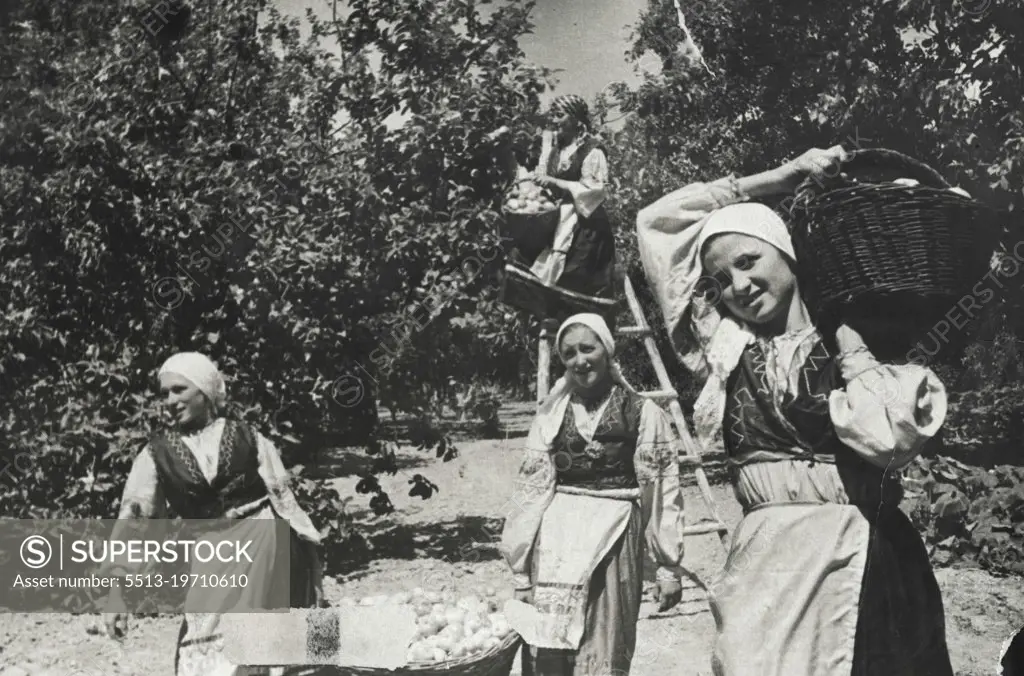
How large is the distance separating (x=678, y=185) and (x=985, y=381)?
145cm

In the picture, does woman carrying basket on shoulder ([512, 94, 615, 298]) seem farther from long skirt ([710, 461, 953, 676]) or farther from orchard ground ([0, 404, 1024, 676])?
long skirt ([710, 461, 953, 676])

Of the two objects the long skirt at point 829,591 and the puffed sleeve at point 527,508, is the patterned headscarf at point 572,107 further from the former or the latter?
the long skirt at point 829,591

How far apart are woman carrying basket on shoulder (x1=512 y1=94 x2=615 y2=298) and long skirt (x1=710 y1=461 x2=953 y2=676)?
4.32ft

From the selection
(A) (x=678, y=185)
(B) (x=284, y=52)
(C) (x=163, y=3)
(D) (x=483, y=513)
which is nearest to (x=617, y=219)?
(A) (x=678, y=185)

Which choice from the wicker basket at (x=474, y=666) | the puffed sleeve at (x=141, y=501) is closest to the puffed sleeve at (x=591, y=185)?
the wicker basket at (x=474, y=666)

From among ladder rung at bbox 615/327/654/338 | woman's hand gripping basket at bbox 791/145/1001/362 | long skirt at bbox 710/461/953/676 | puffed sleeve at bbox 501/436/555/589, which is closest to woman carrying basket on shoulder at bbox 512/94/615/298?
ladder rung at bbox 615/327/654/338

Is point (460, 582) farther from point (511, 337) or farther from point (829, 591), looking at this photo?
point (829, 591)

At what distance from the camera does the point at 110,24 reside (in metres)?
5.56

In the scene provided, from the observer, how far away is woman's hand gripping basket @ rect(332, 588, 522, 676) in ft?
12.8

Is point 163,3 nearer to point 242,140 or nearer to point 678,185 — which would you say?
point 242,140

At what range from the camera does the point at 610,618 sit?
388 cm

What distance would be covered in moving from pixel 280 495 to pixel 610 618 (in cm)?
A: 121

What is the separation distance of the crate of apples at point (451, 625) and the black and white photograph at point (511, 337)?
0.05 feet

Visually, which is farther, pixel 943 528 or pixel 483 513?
pixel 483 513
